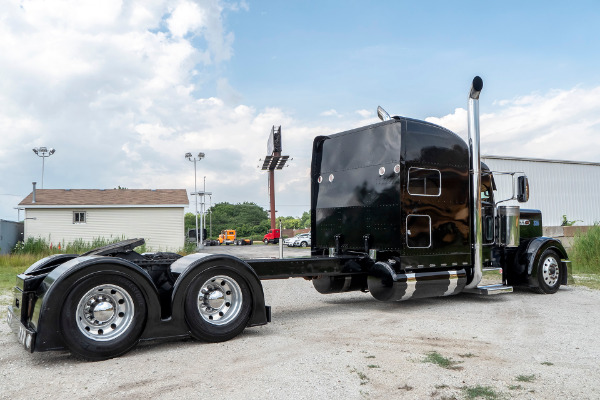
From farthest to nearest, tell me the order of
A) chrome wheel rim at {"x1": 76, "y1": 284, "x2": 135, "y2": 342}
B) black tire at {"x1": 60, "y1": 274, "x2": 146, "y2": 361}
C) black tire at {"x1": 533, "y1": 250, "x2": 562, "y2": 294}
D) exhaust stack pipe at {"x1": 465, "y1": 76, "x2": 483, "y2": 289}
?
black tire at {"x1": 533, "y1": 250, "x2": 562, "y2": 294} < exhaust stack pipe at {"x1": 465, "y1": 76, "x2": 483, "y2": 289} < chrome wheel rim at {"x1": 76, "y1": 284, "x2": 135, "y2": 342} < black tire at {"x1": 60, "y1": 274, "x2": 146, "y2": 361}

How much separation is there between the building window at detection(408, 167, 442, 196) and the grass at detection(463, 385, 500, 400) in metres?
4.25

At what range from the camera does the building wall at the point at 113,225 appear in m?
33.0

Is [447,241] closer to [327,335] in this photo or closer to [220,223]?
[327,335]

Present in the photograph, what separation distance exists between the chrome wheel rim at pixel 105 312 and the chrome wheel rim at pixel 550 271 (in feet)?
26.7

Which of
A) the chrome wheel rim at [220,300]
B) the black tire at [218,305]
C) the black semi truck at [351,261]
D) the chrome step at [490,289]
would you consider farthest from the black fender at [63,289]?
the chrome step at [490,289]

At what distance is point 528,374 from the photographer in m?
4.80

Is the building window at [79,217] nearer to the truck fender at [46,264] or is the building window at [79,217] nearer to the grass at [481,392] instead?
the truck fender at [46,264]

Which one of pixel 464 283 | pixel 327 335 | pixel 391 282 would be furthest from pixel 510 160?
pixel 327 335

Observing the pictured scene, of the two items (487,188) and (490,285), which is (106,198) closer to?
(487,188)

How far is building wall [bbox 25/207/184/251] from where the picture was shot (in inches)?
1300

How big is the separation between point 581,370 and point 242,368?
324 centimetres

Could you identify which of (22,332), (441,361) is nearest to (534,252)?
(441,361)

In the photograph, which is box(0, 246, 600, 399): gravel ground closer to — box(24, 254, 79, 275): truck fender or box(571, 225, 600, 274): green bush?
box(24, 254, 79, 275): truck fender

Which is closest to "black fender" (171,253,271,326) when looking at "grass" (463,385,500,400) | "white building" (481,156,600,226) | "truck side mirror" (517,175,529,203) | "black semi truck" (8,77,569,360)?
"black semi truck" (8,77,569,360)
